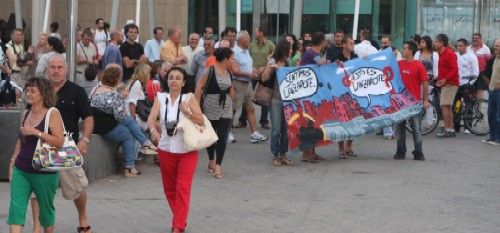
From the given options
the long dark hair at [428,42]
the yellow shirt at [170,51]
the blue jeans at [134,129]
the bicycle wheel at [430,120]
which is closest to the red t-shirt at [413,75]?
the long dark hair at [428,42]

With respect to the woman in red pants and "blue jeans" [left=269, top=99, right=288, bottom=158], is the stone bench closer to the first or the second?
"blue jeans" [left=269, top=99, right=288, bottom=158]

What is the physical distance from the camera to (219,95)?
38.7ft

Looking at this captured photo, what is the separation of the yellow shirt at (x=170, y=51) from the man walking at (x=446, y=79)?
4.50 meters

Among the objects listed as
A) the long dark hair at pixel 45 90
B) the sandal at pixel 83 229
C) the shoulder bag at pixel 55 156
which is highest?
the long dark hair at pixel 45 90

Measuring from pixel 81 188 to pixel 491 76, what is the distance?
10.0 meters

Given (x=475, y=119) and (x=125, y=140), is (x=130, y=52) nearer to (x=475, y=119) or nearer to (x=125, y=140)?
(x=125, y=140)

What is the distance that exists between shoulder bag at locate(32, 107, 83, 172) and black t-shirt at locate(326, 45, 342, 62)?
8.07 meters

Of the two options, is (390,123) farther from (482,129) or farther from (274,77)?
(482,129)

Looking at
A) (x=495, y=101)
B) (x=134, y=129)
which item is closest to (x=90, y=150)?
(x=134, y=129)

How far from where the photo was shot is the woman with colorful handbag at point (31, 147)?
727cm

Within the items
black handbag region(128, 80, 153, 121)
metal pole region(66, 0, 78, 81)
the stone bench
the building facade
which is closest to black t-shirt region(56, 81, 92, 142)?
the stone bench

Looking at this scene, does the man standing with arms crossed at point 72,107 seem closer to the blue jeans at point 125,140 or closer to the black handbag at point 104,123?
the black handbag at point 104,123

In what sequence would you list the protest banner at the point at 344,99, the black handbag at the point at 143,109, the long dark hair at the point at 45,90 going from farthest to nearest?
1. the protest banner at the point at 344,99
2. the black handbag at the point at 143,109
3. the long dark hair at the point at 45,90

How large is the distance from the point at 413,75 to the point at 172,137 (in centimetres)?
623
